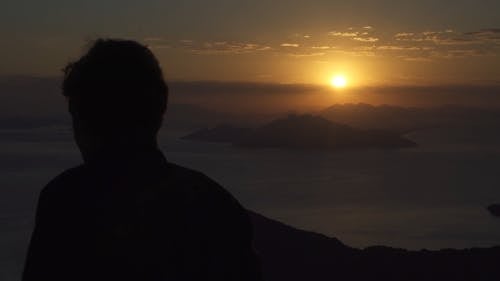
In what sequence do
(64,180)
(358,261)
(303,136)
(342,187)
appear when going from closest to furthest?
(64,180), (358,261), (342,187), (303,136)

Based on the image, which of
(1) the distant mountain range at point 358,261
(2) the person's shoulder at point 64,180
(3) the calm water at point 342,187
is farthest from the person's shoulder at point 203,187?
(1) the distant mountain range at point 358,261

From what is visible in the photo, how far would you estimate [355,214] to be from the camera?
43.5 metres

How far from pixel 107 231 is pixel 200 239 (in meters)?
0.14

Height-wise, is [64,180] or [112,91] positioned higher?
[112,91]

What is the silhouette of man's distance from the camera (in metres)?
1.02

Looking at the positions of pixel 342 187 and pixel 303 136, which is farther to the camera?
pixel 303 136

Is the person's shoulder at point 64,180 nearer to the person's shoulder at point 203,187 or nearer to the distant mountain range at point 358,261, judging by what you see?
the person's shoulder at point 203,187

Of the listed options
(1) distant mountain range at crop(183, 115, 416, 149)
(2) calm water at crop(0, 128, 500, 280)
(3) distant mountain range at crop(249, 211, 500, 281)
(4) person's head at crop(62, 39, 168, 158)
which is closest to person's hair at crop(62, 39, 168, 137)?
(4) person's head at crop(62, 39, 168, 158)

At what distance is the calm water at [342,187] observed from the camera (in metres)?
37.5

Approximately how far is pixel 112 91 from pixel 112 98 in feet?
0.04

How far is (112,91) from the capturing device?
1100mm

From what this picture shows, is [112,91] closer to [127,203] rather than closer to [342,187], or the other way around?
[127,203]

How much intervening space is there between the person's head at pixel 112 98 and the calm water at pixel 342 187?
26754mm

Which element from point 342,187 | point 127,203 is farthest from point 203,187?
point 342,187
